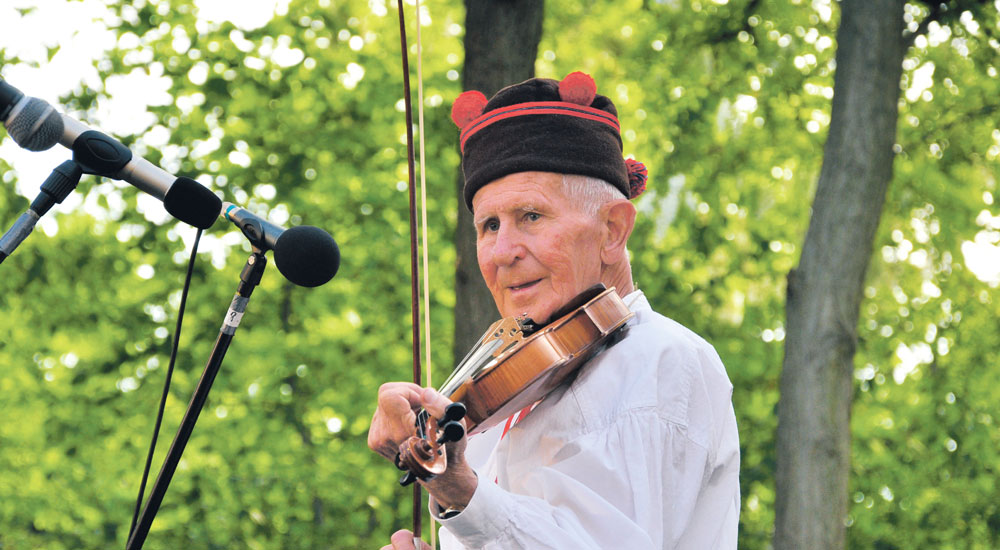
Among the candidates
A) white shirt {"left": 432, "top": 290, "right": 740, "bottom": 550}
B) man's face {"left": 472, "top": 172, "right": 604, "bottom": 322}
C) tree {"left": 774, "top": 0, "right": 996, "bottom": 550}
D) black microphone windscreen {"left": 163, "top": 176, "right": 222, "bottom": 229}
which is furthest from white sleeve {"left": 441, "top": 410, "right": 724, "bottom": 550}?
tree {"left": 774, "top": 0, "right": 996, "bottom": 550}

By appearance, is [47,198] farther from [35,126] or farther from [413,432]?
[413,432]

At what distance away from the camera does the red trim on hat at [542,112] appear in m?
2.72

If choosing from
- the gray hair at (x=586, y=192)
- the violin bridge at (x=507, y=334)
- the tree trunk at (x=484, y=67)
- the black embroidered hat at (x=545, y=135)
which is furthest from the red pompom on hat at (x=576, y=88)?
the tree trunk at (x=484, y=67)

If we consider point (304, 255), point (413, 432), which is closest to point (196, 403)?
point (304, 255)

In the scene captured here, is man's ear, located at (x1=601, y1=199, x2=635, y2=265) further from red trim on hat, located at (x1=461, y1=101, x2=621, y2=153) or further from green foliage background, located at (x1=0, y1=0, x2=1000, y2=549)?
green foliage background, located at (x1=0, y1=0, x2=1000, y2=549)

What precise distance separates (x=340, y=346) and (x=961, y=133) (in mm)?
5613

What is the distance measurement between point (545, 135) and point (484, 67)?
9.00 feet

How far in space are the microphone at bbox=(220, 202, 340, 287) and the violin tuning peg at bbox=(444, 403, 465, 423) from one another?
43cm

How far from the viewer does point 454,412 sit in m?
1.93

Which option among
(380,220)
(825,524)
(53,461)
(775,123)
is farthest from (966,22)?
(53,461)

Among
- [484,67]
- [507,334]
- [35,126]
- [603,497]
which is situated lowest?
[484,67]

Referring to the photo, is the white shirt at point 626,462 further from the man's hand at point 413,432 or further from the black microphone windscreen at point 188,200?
the black microphone windscreen at point 188,200

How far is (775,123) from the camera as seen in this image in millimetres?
9750

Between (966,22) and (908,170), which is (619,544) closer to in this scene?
(966,22)
